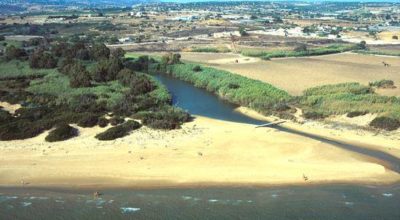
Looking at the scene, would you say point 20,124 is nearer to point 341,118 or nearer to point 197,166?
point 197,166

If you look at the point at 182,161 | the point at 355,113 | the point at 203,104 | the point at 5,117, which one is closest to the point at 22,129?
the point at 5,117

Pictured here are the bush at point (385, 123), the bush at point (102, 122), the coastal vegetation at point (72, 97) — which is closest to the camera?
the coastal vegetation at point (72, 97)

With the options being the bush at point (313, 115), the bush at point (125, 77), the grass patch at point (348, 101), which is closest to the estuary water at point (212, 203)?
the bush at point (313, 115)

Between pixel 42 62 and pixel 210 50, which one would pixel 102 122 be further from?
pixel 210 50

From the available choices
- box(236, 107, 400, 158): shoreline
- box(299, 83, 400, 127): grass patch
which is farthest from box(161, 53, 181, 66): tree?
box(236, 107, 400, 158): shoreline

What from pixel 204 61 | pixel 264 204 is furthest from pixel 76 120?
pixel 204 61

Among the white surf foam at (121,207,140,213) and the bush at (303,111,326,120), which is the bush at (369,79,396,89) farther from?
the white surf foam at (121,207,140,213)

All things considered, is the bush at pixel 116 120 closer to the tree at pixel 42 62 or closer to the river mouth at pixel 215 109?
the river mouth at pixel 215 109
